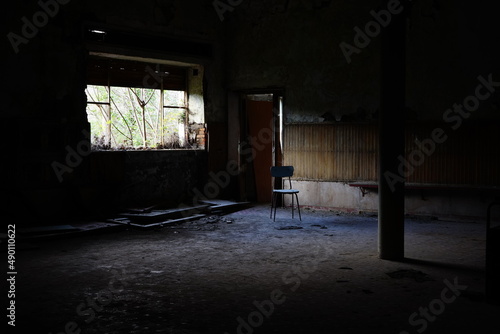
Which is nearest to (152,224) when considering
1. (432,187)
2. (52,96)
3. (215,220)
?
(215,220)

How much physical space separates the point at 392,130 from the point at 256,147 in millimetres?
6203

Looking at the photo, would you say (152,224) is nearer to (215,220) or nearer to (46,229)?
(215,220)

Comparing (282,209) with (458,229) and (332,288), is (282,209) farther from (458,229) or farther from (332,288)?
(332,288)

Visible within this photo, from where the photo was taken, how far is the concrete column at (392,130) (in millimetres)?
6414

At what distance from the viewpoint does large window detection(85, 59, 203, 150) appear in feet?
34.0

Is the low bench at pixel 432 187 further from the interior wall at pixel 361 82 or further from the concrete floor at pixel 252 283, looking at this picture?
the concrete floor at pixel 252 283

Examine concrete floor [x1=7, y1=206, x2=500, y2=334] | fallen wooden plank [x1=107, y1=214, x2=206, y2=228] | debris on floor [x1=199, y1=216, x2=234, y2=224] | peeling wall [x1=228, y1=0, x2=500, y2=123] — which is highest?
peeling wall [x1=228, y1=0, x2=500, y2=123]

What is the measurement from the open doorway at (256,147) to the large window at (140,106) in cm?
117

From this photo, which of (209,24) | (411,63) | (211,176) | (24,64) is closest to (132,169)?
(211,176)

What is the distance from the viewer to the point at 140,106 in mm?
11109

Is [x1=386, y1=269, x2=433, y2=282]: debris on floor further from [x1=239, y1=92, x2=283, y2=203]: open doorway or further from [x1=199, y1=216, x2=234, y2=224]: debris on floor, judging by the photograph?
[x1=239, y1=92, x2=283, y2=203]: open doorway

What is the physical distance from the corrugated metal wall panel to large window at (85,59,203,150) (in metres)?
2.43

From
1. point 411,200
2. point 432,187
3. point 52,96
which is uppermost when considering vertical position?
point 52,96

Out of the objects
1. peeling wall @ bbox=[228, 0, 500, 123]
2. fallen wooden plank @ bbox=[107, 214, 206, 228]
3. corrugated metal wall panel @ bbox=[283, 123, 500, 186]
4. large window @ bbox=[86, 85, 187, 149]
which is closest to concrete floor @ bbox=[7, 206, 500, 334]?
fallen wooden plank @ bbox=[107, 214, 206, 228]
